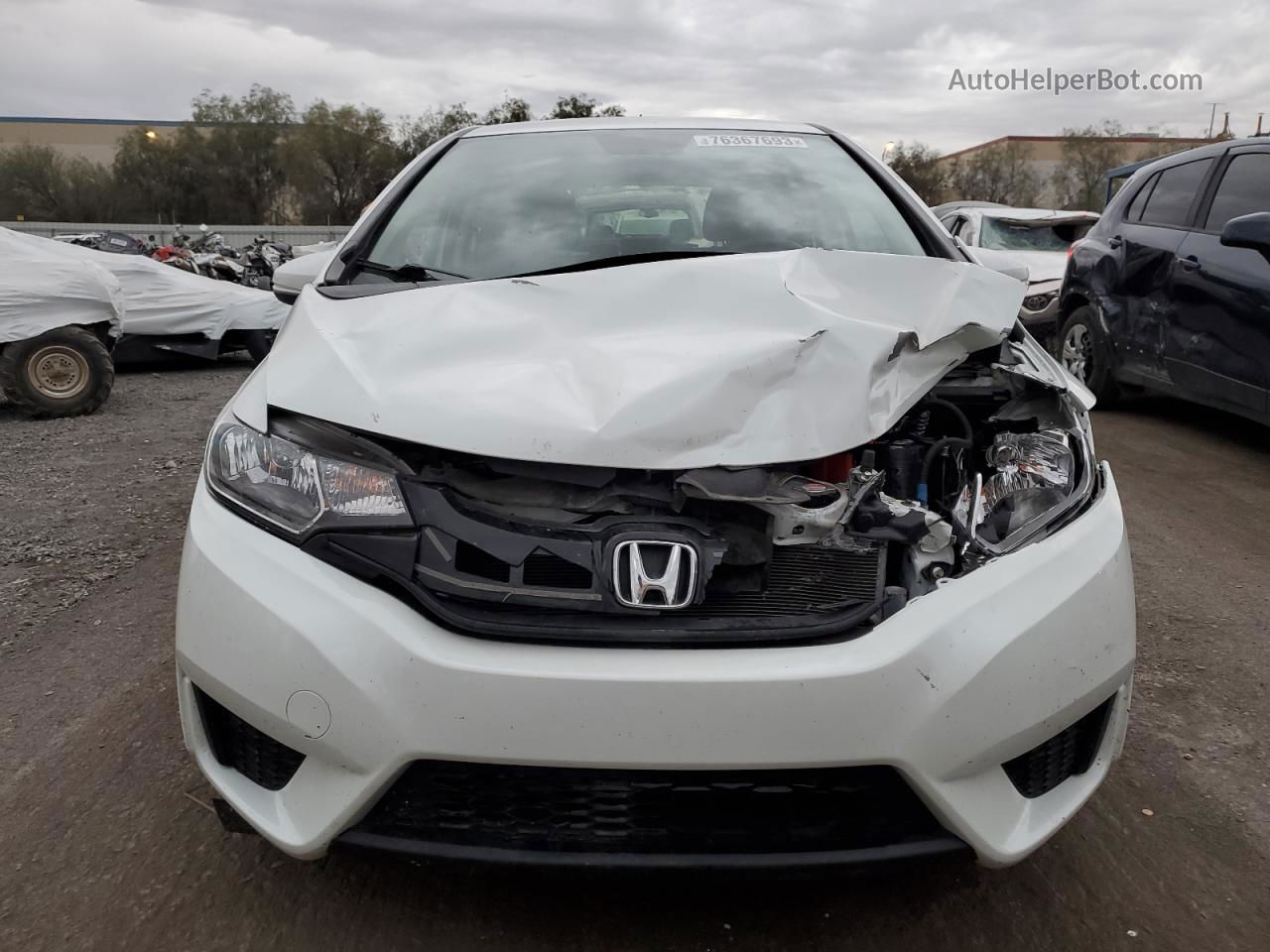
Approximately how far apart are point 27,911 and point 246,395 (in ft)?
3.40

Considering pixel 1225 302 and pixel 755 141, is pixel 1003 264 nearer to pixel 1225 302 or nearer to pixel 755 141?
pixel 755 141

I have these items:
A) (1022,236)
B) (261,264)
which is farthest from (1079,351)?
(261,264)

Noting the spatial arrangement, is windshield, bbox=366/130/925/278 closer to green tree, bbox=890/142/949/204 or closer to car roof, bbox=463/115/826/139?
car roof, bbox=463/115/826/139

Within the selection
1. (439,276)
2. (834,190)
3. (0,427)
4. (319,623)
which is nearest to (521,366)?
(319,623)

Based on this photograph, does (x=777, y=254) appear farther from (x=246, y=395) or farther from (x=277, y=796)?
(x=277, y=796)

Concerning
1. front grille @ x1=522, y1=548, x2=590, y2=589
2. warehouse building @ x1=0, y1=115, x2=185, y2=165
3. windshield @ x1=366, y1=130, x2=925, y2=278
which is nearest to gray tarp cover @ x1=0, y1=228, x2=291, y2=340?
windshield @ x1=366, y1=130, x2=925, y2=278

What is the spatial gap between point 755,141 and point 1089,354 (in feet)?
13.9

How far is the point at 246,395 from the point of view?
1.89 meters

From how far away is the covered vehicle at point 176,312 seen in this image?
8508 millimetres

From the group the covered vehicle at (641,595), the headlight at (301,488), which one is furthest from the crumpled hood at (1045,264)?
the headlight at (301,488)

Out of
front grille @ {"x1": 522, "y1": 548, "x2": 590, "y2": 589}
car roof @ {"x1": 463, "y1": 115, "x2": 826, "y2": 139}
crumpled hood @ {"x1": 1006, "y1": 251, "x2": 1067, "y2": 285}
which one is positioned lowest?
crumpled hood @ {"x1": 1006, "y1": 251, "x2": 1067, "y2": 285}

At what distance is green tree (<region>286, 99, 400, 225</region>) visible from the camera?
166ft

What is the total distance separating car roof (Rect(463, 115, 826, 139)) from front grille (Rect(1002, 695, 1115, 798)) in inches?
81.7

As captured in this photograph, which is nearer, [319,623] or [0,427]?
[319,623]
